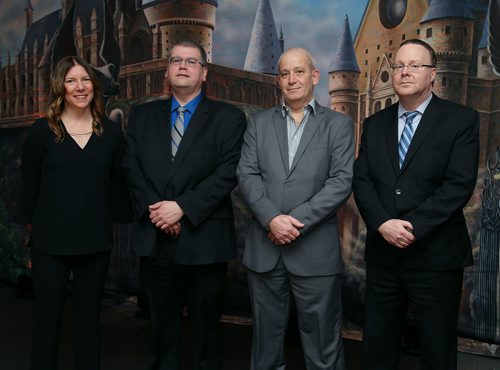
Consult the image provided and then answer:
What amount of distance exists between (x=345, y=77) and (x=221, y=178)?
1781mm

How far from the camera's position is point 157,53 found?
456 cm

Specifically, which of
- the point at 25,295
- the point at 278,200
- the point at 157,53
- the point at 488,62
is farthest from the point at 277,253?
the point at 25,295

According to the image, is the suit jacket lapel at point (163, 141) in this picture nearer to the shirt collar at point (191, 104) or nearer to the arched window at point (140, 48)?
the shirt collar at point (191, 104)

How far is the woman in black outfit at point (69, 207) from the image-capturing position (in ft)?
7.73

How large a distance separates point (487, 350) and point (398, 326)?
145 centimetres

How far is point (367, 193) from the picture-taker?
7.47ft

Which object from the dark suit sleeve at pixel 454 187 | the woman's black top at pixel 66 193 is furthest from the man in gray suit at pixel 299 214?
the woman's black top at pixel 66 193

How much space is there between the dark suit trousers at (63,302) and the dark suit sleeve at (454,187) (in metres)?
1.42

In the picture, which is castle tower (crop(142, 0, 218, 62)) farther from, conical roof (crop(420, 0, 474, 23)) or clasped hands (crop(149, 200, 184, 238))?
clasped hands (crop(149, 200, 184, 238))

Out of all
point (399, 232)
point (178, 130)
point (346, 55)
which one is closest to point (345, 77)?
point (346, 55)

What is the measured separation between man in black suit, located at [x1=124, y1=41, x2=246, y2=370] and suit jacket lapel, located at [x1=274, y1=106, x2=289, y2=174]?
213 mm

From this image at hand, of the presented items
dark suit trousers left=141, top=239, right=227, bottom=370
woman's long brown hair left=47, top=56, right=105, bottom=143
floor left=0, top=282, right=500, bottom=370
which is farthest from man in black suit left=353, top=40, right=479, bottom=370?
woman's long brown hair left=47, top=56, right=105, bottom=143

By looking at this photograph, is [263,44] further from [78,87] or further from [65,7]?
[65,7]

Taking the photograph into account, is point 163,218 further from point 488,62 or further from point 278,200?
point 488,62
